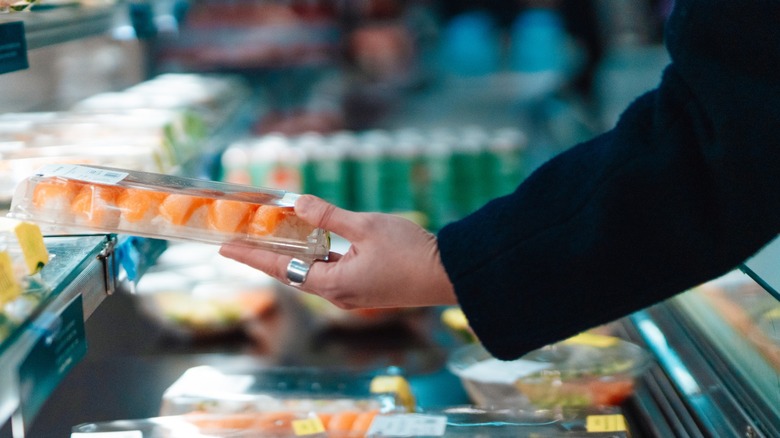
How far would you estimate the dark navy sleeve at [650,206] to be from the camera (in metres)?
1.09

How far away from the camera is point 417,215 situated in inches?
131

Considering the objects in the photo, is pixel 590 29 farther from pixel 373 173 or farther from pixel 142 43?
pixel 142 43

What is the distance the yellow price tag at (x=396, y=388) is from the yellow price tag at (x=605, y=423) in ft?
1.22

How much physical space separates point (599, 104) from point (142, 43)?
95.0 inches

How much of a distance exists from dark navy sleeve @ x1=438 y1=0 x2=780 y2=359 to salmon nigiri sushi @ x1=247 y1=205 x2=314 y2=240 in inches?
9.1

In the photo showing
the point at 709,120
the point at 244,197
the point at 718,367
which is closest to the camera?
the point at 709,120

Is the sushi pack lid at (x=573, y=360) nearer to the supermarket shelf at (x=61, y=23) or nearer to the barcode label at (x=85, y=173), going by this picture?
the barcode label at (x=85, y=173)

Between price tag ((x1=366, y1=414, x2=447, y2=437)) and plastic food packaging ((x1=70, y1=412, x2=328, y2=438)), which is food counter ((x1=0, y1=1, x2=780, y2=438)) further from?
plastic food packaging ((x1=70, y1=412, x2=328, y2=438))

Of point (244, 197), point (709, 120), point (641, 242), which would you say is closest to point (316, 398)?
point (244, 197)

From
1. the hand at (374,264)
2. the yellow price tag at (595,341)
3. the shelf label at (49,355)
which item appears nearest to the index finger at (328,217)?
the hand at (374,264)

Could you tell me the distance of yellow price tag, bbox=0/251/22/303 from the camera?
107 cm

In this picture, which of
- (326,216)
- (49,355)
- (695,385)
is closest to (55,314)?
(49,355)

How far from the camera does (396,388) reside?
186 cm

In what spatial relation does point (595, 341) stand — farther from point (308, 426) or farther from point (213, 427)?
point (213, 427)
